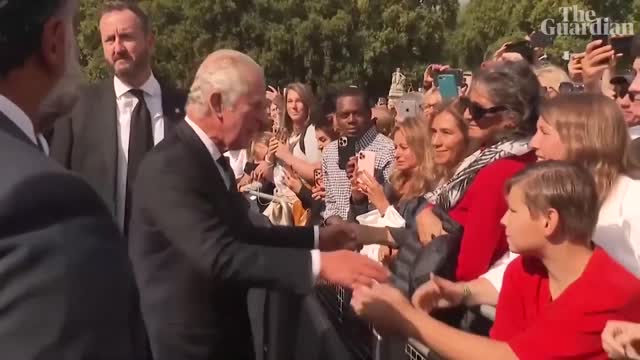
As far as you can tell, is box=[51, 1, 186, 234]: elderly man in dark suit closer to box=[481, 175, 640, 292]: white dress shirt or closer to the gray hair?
the gray hair

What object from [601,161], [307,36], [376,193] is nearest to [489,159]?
[601,161]

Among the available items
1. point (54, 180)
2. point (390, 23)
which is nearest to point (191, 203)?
point (54, 180)

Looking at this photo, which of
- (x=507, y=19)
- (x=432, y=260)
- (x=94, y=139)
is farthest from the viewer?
(x=507, y=19)

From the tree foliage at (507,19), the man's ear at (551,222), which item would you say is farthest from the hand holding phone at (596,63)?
the tree foliage at (507,19)

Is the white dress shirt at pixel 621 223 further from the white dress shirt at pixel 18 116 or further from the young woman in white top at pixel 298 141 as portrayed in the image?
the young woman in white top at pixel 298 141

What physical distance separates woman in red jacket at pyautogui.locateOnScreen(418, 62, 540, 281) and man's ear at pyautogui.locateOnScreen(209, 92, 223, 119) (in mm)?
1032

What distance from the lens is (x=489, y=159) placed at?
4.19 metres

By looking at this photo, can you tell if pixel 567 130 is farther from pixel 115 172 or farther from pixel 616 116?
pixel 115 172

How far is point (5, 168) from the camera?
64.1 inches

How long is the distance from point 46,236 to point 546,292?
194 centimetres

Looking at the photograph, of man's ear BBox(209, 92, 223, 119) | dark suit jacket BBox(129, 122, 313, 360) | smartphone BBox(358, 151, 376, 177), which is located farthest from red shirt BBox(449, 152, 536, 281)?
smartphone BBox(358, 151, 376, 177)

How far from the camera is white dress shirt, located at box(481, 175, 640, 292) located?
3500 mm

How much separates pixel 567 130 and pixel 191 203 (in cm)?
133

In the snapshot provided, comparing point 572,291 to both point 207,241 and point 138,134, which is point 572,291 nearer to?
point 207,241
